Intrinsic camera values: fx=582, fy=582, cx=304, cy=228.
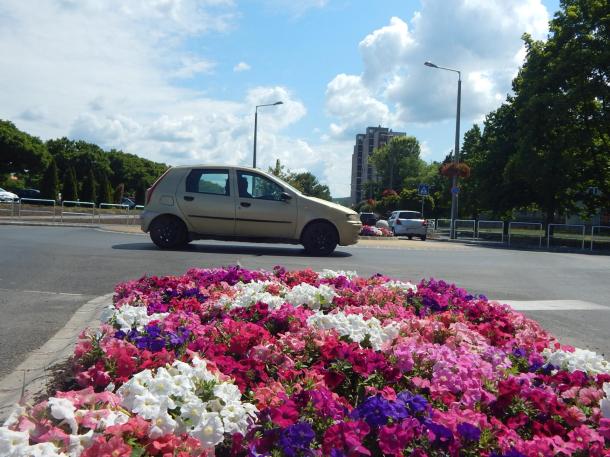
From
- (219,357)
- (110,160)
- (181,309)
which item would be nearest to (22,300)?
(181,309)

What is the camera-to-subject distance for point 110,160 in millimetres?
100000

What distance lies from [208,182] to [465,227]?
2403 centimetres

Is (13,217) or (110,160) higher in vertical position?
(110,160)

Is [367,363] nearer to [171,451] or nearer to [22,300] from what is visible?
[171,451]

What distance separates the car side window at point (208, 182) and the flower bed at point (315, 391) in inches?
327

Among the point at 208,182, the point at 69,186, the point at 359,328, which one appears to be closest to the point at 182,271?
the point at 208,182

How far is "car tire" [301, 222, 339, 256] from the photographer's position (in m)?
12.6

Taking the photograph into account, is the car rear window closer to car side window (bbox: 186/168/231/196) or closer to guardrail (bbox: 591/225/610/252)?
guardrail (bbox: 591/225/610/252)

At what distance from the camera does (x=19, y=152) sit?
6888 centimetres

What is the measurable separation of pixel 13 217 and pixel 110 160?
74.0 meters

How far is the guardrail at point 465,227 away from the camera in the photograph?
33.2 meters

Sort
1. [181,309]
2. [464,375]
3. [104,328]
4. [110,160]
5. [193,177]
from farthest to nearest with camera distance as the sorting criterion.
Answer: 1. [110,160]
2. [193,177]
3. [181,309]
4. [104,328]
5. [464,375]

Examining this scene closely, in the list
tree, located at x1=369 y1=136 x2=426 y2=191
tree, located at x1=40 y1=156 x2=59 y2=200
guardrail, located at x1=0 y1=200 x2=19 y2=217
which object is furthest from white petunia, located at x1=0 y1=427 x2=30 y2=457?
tree, located at x1=369 y1=136 x2=426 y2=191

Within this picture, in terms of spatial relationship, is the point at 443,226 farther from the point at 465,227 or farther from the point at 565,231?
the point at 565,231
